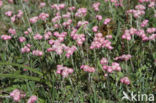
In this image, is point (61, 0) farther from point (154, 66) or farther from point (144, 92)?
point (144, 92)

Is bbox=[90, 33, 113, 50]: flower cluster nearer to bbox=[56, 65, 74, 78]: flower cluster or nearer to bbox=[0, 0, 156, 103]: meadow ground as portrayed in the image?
bbox=[0, 0, 156, 103]: meadow ground

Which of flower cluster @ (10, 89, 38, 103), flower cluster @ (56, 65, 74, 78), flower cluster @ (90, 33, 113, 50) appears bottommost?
flower cluster @ (10, 89, 38, 103)

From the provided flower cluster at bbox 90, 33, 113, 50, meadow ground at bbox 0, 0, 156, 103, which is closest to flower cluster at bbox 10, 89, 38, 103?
meadow ground at bbox 0, 0, 156, 103

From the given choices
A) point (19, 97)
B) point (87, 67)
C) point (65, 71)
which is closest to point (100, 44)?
point (87, 67)

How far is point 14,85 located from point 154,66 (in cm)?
173

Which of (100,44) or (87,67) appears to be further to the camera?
(100,44)

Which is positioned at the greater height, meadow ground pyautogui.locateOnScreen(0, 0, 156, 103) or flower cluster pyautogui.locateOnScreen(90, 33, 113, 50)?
flower cluster pyautogui.locateOnScreen(90, 33, 113, 50)

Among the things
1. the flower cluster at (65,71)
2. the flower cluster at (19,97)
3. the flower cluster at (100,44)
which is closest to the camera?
the flower cluster at (19,97)

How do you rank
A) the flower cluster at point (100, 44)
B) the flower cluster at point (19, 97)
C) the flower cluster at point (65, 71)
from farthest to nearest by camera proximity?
the flower cluster at point (100, 44) < the flower cluster at point (65, 71) < the flower cluster at point (19, 97)

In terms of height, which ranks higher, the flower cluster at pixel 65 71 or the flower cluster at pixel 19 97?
the flower cluster at pixel 65 71

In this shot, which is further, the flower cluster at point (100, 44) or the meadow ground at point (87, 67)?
the flower cluster at point (100, 44)

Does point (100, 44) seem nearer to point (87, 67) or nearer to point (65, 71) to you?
point (87, 67)

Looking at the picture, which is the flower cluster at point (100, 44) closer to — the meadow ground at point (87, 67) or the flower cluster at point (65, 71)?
the meadow ground at point (87, 67)

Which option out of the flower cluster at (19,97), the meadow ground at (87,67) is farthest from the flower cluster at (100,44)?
the flower cluster at (19,97)
